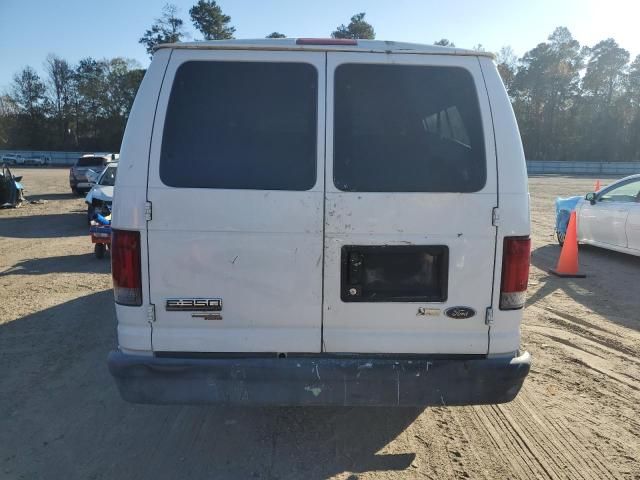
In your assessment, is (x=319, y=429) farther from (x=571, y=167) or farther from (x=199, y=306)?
(x=571, y=167)

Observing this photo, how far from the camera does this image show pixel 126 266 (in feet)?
8.86

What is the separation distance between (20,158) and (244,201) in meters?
68.0

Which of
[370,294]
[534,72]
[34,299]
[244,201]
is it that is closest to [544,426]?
[370,294]

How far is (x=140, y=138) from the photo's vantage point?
269cm

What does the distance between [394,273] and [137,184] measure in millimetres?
1521

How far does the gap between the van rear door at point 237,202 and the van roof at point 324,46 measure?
4 centimetres

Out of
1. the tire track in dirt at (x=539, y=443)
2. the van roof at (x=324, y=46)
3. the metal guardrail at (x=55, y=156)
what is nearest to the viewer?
the van roof at (x=324, y=46)

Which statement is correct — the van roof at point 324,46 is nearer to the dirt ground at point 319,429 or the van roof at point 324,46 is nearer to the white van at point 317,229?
the white van at point 317,229

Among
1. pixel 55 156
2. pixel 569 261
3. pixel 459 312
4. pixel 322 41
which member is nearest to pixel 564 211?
pixel 569 261

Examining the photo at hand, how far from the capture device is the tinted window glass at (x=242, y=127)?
269 centimetres

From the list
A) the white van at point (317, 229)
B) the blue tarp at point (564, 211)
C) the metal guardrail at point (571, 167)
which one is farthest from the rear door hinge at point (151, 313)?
the metal guardrail at point (571, 167)

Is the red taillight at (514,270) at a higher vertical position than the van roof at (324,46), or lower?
lower

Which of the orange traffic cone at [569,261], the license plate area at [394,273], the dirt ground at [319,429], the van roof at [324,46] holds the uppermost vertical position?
the van roof at [324,46]

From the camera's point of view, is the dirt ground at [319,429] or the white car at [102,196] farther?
the white car at [102,196]
